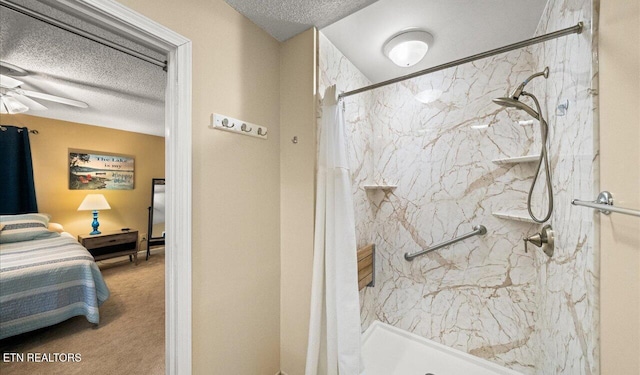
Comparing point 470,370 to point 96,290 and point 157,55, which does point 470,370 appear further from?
point 157,55

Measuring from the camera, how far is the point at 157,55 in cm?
115

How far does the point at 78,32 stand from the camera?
0.93m

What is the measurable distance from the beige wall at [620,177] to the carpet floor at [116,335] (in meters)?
1.85

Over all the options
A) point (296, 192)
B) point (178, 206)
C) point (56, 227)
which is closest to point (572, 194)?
point (296, 192)

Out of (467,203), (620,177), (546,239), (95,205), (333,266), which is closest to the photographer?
(620,177)

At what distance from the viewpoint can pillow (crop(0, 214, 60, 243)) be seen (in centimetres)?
72

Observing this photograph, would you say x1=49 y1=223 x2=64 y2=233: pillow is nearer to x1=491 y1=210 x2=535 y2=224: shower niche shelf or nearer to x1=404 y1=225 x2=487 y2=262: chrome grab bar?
x1=404 y1=225 x2=487 y2=262: chrome grab bar

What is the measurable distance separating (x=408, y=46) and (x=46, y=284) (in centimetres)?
231

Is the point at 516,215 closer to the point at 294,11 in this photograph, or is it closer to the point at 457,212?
the point at 457,212

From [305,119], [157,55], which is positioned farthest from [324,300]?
[157,55]

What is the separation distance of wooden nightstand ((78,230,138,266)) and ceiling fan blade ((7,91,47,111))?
499 mm

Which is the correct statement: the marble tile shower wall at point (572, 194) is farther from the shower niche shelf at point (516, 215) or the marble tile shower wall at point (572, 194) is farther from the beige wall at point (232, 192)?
the beige wall at point (232, 192)

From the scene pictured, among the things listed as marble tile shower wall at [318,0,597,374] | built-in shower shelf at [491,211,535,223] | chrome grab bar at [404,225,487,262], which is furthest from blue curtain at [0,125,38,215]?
built-in shower shelf at [491,211,535,223]

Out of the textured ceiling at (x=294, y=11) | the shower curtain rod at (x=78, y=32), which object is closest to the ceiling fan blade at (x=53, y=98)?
the shower curtain rod at (x=78, y=32)
